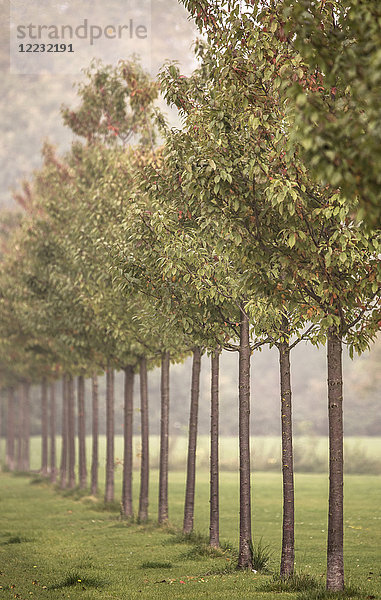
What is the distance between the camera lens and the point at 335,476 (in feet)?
38.1

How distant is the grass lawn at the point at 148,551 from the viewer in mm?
12703

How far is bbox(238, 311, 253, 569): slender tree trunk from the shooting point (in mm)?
14539

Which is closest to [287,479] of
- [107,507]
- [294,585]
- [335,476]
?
[294,585]

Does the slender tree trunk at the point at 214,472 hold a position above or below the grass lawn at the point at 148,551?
above

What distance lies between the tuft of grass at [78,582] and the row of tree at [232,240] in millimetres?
2789

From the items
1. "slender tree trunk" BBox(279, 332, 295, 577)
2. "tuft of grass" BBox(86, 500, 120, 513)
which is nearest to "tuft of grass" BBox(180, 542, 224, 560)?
"slender tree trunk" BBox(279, 332, 295, 577)

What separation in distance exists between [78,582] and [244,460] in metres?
3.80

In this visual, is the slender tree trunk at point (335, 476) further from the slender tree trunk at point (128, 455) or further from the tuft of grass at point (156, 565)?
the slender tree trunk at point (128, 455)

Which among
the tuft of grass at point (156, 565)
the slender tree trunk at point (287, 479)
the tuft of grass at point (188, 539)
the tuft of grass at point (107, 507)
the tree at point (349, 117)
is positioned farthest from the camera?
the tuft of grass at point (107, 507)

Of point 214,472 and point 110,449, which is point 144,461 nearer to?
point 110,449

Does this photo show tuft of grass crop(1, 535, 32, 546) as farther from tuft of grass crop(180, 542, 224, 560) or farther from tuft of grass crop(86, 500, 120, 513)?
tuft of grass crop(86, 500, 120, 513)

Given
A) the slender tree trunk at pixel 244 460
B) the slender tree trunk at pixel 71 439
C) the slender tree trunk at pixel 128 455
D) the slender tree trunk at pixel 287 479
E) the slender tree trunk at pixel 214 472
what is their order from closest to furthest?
1. the slender tree trunk at pixel 287 479
2. the slender tree trunk at pixel 244 460
3. the slender tree trunk at pixel 214 472
4. the slender tree trunk at pixel 128 455
5. the slender tree trunk at pixel 71 439

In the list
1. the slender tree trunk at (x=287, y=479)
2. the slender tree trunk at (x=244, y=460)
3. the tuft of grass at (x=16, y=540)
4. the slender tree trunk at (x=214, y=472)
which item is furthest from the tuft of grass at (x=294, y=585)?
the tuft of grass at (x=16, y=540)

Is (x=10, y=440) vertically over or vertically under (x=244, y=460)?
under
